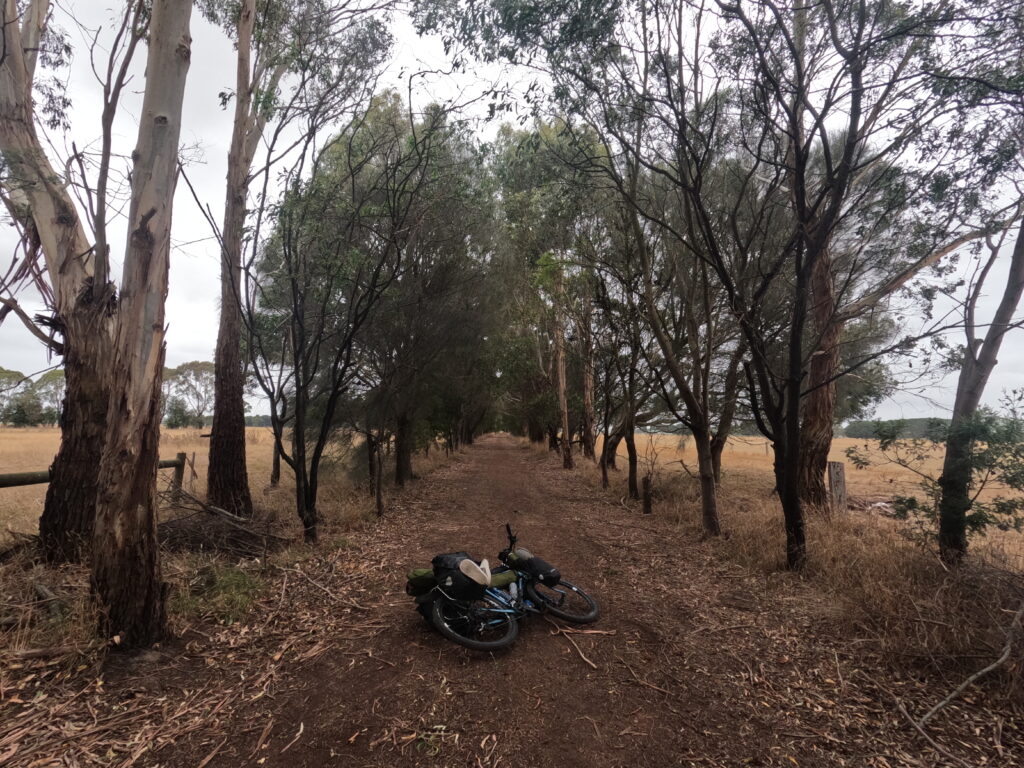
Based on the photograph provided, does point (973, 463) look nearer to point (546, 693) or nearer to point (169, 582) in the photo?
point (546, 693)

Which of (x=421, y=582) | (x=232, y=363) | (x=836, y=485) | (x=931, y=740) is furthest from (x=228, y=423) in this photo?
(x=836, y=485)

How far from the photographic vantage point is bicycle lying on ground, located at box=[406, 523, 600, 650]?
3.99 metres

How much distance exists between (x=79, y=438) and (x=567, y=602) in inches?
220

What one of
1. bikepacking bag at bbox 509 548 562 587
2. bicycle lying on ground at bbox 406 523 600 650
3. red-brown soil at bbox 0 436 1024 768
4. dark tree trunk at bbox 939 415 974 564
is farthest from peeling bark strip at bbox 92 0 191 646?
dark tree trunk at bbox 939 415 974 564

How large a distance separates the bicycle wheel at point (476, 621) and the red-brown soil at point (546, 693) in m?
0.13

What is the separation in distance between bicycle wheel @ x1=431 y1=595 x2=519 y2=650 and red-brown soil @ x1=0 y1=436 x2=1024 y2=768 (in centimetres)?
13

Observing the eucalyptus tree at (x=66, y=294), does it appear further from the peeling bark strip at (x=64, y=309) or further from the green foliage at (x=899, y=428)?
the green foliage at (x=899, y=428)

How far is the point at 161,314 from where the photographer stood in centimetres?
385

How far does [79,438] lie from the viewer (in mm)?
5613

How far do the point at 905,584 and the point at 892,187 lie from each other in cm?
471

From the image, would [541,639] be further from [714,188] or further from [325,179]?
[714,188]

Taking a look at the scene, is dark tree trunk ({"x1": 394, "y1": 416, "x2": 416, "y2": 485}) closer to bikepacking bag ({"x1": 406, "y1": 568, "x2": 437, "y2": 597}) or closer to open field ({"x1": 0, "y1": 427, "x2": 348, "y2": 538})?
open field ({"x1": 0, "y1": 427, "x2": 348, "y2": 538})

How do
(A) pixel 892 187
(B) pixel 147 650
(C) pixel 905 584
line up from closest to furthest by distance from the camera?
(B) pixel 147 650, (C) pixel 905 584, (A) pixel 892 187

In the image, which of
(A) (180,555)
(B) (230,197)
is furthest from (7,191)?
(A) (180,555)
